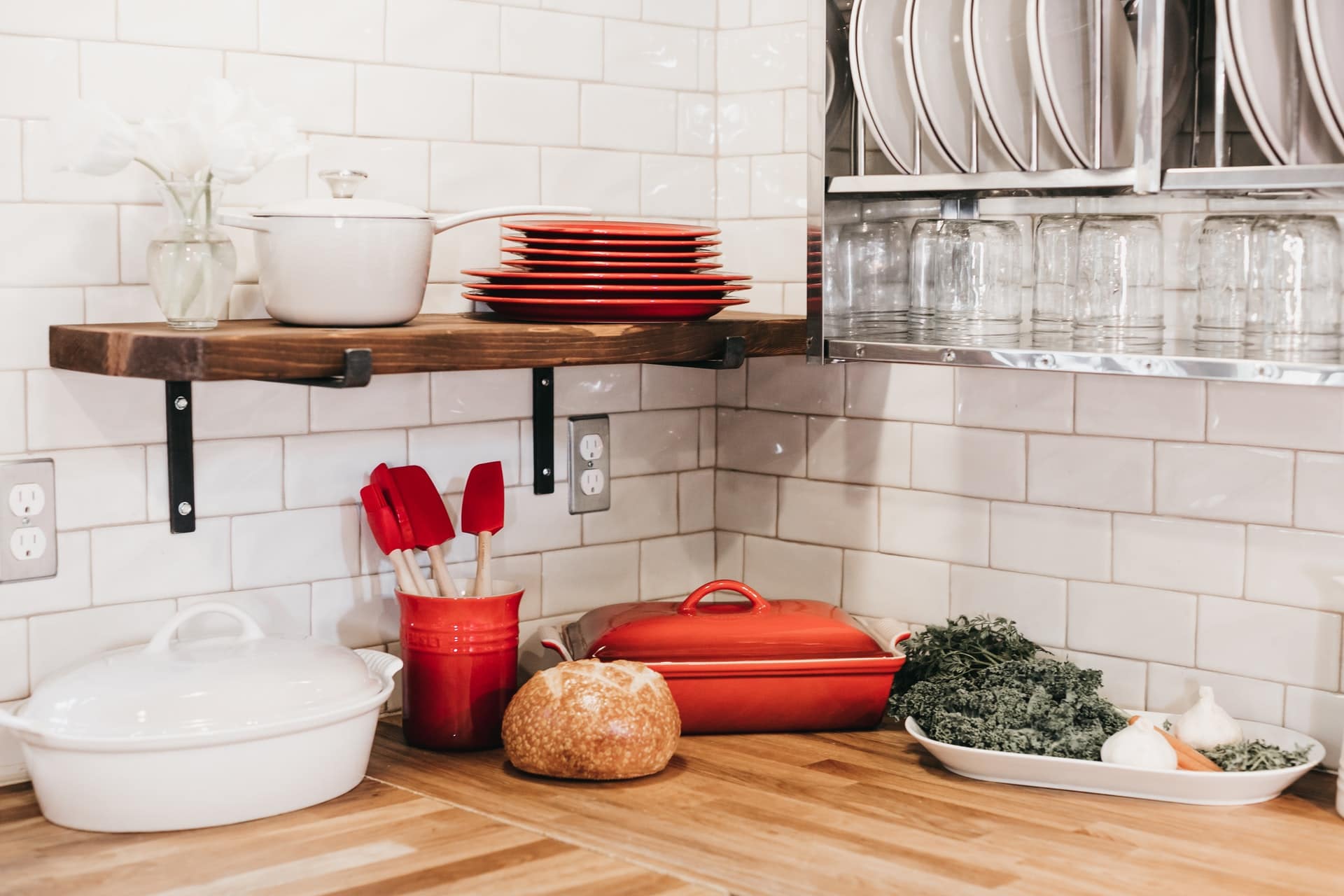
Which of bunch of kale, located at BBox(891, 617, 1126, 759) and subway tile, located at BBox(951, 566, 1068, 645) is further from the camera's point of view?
subway tile, located at BBox(951, 566, 1068, 645)

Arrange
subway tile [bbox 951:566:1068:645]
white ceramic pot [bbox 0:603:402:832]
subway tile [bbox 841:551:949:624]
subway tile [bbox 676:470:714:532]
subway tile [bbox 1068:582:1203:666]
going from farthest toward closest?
subway tile [bbox 676:470:714:532] < subway tile [bbox 841:551:949:624] < subway tile [bbox 951:566:1068:645] < subway tile [bbox 1068:582:1203:666] < white ceramic pot [bbox 0:603:402:832]

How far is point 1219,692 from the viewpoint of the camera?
1.72 m

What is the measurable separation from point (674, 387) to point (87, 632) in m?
0.92

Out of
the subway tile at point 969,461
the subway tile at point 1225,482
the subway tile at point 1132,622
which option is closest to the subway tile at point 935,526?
the subway tile at point 969,461

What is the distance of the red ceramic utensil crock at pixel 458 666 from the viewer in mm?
1688

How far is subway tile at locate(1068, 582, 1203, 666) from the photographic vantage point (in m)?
1.74

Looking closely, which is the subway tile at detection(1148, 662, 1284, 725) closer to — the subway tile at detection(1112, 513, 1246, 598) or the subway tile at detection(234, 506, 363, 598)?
the subway tile at detection(1112, 513, 1246, 598)

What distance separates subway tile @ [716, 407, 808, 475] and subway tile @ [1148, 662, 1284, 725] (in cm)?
59

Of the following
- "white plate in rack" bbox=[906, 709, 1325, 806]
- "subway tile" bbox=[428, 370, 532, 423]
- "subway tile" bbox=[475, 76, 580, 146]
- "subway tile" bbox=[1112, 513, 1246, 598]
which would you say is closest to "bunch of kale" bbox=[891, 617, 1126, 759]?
"white plate in rack" bbox=[906, 709, 1325, 806]

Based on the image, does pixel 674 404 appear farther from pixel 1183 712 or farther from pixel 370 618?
pixel 1183 712

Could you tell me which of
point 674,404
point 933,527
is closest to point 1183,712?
point 933,527

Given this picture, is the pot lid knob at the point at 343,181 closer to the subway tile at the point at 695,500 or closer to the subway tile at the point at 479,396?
the subway tile at the point at 479,396

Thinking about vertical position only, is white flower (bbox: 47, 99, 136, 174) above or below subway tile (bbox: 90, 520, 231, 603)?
above

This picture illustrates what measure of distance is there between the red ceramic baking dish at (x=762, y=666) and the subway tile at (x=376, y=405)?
35 centimetres
